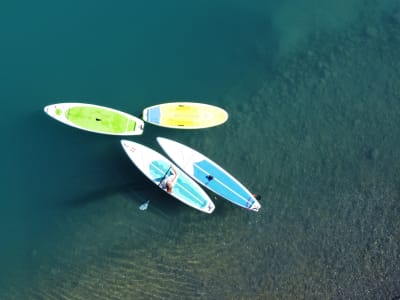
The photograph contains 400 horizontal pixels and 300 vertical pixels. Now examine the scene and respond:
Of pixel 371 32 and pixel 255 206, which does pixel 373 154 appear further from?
pixel 255 206

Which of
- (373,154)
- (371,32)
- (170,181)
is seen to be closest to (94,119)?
(170,181)

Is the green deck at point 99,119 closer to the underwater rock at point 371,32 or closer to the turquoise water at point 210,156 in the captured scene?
the turquoise water at point 210,156

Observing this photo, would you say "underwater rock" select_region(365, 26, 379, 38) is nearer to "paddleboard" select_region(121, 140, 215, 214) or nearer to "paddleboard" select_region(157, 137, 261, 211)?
"paddleboard" select_region(157, 137, 261, 211)

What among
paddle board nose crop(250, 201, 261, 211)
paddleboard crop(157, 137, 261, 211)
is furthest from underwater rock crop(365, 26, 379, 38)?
paddle board nose crop(250, 201, 261, 211)

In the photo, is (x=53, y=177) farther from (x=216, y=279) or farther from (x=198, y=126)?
(x=216, y=279)

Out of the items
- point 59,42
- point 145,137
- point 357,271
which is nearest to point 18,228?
point 145,137

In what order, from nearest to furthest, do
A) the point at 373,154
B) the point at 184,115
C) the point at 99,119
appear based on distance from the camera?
the point at 99,119 < the point at 184,115 < the point at 373,154
